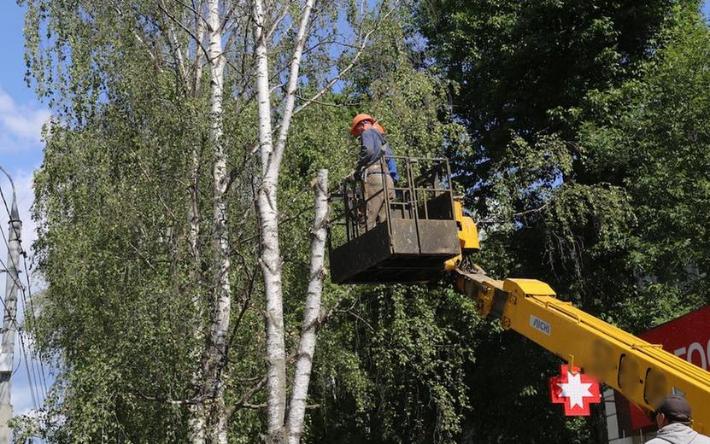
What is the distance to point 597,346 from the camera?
22.6ft

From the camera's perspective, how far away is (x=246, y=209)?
13422 mm

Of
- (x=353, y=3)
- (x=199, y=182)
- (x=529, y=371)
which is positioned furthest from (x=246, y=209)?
(x=529, y=371)

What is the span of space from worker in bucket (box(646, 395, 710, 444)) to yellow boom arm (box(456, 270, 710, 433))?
1.14 meters

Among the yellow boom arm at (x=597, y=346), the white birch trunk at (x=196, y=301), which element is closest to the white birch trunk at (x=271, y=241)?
the white birch trunk at (x=196, y=301)

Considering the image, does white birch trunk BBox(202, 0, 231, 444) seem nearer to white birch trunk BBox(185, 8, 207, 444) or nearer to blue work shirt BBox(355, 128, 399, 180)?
white birch trunk BBox(185, 8, 207, 444)

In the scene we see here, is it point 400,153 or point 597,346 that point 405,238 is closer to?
point 597,346

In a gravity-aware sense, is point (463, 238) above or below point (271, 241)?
below

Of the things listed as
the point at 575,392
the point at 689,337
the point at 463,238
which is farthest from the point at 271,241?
the point at 575,392

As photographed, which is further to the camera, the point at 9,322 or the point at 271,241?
the point at 9,322

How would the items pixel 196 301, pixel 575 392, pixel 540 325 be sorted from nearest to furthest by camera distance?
pixel 540 325, pixel 196 301, pixel 575 392

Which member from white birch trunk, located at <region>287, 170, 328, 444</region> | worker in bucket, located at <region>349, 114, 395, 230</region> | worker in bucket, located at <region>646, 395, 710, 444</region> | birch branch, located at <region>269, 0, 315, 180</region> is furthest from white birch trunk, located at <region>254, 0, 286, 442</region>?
worker in bucket, located at <region>646, 395, 710, 444</region>

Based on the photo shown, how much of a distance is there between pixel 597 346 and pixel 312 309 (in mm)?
4028

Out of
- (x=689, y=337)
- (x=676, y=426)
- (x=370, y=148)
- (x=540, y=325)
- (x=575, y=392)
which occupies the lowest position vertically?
(x=676, y=426)

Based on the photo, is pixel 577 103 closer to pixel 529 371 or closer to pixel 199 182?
pixel 529 371
